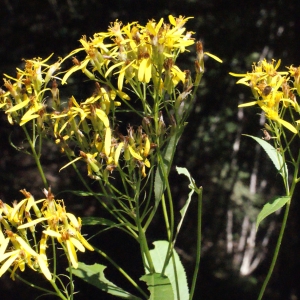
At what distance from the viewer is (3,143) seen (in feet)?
18.9

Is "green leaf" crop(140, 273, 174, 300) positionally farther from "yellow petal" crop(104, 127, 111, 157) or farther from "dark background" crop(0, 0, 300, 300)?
"dark background" crop(0, 0, 300, 300)

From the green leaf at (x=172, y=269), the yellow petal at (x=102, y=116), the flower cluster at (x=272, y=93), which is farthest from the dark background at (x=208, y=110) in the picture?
the yellow petal at (x=102, y=116)

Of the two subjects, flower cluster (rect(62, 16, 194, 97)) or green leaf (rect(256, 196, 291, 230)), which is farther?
flower cluster (rect(62, 16, 194, 97))

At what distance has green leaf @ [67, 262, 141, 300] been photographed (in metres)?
1.85

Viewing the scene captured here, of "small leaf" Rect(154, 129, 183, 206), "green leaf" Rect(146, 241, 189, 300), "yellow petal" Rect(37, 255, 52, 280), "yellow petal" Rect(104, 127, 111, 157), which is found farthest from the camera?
"green leaf" Rect(146, 241, 189, 300)

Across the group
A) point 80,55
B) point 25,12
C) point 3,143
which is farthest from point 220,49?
point 3,143

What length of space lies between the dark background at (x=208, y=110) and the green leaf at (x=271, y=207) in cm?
331

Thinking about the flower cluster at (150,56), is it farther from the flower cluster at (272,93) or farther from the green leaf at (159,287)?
the green leaf at (159,287)

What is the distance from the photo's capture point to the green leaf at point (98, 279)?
6.06ft

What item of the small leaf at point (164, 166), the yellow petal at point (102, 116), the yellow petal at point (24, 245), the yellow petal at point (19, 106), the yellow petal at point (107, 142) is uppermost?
the yellow petal at point (19, 106)

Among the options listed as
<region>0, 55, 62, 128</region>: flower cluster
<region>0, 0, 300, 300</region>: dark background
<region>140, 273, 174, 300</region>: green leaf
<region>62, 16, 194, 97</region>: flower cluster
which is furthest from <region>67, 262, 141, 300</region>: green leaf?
<region>0, 0, 300, 300</region>: dark background

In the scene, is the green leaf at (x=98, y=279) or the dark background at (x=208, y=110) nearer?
the green leaf at (x=98, y=279)

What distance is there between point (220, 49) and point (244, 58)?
29cm

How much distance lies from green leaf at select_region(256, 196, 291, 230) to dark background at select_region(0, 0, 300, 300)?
3315 mm
